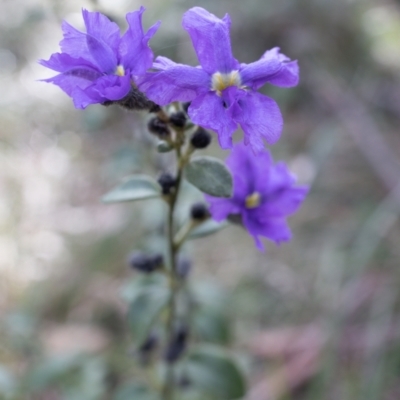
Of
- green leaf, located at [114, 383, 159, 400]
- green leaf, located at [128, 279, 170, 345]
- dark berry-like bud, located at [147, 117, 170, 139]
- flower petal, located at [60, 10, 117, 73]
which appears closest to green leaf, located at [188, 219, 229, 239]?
green leaf, located at [128, 279, 170, 345]

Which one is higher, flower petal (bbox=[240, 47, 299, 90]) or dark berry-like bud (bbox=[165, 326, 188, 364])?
flower petal (bbox=[240, 47, 299, 90])

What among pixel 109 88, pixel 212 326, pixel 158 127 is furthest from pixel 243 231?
pixel 109 88

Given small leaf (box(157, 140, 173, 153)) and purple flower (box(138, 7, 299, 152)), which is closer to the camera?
purple flower (box(138, 7, 299, 152))

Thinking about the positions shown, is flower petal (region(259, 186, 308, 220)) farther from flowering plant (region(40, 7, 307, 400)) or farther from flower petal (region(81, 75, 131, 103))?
flower petal (region(81, 75, 131, 103))

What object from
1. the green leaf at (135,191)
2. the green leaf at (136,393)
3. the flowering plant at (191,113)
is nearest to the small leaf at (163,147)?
the flowering plant at (191,113)

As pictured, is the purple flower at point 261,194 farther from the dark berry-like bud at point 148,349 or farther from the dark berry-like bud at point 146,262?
the dark berry-like bud at point 148,349

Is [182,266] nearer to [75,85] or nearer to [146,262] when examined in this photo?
[146,262]
